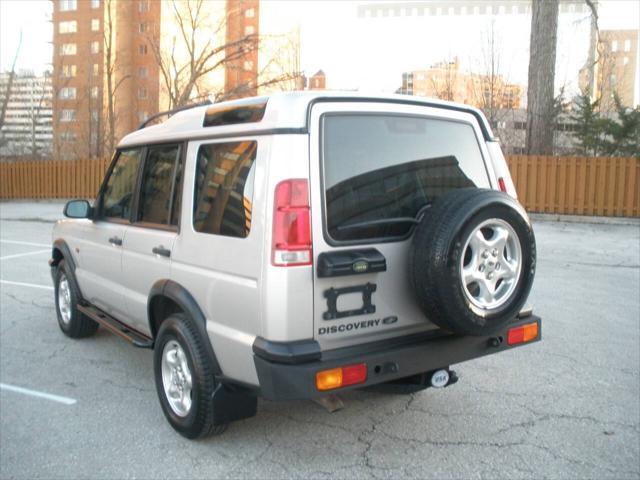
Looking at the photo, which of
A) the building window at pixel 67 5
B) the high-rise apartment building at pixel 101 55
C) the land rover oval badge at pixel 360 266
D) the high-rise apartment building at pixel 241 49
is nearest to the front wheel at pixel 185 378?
the land rover oval badge at pixel 360 266

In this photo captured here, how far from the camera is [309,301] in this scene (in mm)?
3031

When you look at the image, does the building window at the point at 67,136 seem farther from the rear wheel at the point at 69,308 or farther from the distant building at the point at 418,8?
the distant building at the point at 418,8

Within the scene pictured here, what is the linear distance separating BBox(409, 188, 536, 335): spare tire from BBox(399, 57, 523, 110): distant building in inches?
1010

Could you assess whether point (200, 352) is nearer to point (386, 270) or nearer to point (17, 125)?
point (386, 270)

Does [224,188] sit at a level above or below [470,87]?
below

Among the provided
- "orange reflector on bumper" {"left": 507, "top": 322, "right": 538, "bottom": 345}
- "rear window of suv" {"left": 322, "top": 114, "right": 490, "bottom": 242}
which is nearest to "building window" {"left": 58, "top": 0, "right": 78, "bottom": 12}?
"rear window of suv" {"left": 322, "top": 114, "right": 490, "bottom": 242}

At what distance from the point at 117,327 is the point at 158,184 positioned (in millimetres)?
1337

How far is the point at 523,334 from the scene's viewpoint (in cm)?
374

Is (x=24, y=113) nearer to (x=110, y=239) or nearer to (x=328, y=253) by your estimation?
(x=110, y=239)

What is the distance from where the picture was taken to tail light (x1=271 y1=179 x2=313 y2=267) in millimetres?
2996

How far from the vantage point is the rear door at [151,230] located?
12.9 feet

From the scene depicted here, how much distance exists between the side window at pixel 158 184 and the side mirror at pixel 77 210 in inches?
36.1

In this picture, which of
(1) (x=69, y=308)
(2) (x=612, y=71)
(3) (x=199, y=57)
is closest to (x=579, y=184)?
(1) (x=69, y=308)

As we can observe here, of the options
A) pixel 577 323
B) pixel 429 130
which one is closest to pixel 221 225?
pixel 429 130
